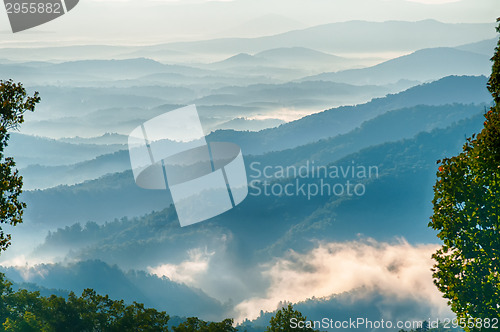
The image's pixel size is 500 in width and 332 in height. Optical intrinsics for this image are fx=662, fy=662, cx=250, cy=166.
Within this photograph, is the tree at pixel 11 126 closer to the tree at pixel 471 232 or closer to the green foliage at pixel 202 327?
the green foliage at pixel 202 327

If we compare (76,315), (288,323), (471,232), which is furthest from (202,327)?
(471,232)

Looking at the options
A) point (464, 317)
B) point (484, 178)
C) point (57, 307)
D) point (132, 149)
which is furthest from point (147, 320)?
point (484, 178)

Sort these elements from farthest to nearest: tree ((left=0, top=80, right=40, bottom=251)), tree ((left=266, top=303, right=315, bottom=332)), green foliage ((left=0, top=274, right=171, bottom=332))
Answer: green foliage ((left=0, top=274, right=171, bottom=332)), tree ((left=266, top=303, right=315, bottom=332)), tree ((left=0, top=80, right=40, bottom=251))

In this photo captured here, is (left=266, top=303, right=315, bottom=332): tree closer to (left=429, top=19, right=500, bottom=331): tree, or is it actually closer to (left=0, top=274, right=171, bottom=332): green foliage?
(left=429, top=19, right=500, bottom=331): tree

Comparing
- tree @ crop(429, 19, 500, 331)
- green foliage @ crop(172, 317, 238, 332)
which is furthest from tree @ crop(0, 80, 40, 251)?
tree @ crop(429, 19, 500, 331)

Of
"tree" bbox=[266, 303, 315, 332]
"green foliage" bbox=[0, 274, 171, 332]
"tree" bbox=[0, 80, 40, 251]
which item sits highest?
"tree" bbox=[0, 80, 40, 251]

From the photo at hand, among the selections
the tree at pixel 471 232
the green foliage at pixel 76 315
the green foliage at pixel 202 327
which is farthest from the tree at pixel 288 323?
the green foliage at pixel 76 315

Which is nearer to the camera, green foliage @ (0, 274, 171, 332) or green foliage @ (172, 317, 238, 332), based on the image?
green foliage @ (172, 317, 238, 332)

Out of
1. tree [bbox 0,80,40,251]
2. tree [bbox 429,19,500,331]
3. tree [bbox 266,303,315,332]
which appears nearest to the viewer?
tree [bbox 0,80,40,251]

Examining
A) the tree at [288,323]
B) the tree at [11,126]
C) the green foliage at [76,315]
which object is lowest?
the tree at [288,323]
